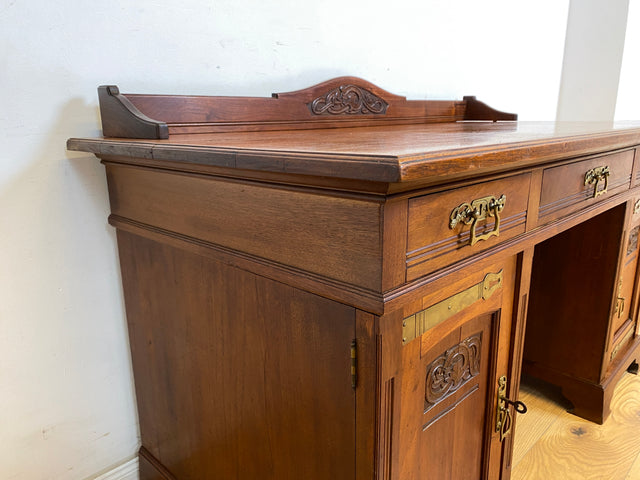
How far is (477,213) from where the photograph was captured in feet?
2.13

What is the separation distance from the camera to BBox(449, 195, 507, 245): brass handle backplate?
24.4 inches

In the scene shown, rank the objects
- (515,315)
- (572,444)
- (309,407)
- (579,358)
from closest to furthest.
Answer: (309,407) → (515,315) → (572,444) → (579,358)

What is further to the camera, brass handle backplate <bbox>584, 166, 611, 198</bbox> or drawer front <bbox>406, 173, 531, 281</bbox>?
brass handle backplate <bbox>584, 166, 611, 198</bbox>

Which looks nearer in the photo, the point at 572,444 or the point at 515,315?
the point at 515,315

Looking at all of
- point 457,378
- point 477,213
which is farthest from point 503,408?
point 477,213

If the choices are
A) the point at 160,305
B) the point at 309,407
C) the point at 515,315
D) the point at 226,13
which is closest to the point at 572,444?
the point at 515,315

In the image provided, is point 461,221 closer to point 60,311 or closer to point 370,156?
point 370,156

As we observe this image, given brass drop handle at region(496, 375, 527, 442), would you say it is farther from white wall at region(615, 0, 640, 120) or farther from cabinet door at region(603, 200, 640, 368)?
white wall at region(615, 0, 640, 120)

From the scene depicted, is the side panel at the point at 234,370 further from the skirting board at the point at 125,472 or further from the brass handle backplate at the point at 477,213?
the brass handle backplate at the point at 477,213

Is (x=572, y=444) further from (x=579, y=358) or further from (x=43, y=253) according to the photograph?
(x=43, y=253)

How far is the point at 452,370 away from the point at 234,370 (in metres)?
0.35

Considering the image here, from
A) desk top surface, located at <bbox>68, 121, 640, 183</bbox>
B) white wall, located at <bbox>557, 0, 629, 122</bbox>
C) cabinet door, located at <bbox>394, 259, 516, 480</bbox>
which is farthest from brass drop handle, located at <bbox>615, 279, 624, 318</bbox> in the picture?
white wall, located at <bbox>557, 0, 629, 122</bbox>

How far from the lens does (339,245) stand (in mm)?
565

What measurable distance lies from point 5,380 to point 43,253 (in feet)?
0.80
